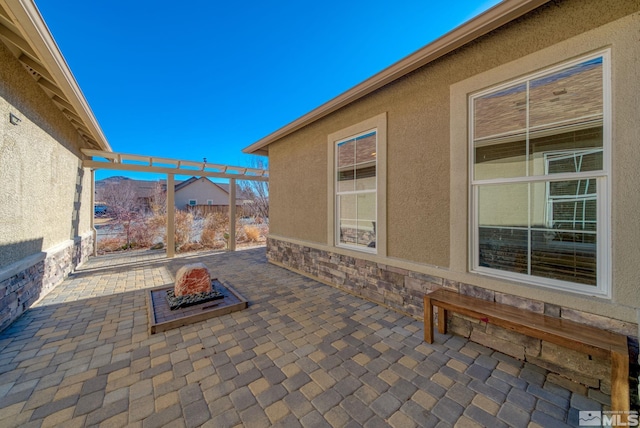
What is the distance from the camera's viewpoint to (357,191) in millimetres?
5023

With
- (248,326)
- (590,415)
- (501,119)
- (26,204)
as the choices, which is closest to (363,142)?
(501,119)

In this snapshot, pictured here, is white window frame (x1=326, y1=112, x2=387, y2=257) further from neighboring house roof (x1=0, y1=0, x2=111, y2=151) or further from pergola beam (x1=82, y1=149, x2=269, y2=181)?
pergola beam (x1=82, y1=149, x2=269, y2=181)

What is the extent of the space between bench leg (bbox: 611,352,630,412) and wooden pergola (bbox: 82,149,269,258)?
9.88 m

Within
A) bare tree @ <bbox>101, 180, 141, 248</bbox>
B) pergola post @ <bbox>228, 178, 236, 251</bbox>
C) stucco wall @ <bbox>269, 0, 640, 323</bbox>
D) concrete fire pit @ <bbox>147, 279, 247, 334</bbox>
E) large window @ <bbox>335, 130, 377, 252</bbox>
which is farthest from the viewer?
bare tree @ <bbox>101, 180, 141, 248</bbox>

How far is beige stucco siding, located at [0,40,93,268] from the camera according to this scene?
12.1 feet

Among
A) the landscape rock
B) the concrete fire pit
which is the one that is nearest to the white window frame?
the concrete fire pit

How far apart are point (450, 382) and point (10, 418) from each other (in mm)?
3953

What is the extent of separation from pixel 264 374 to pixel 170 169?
8.49 meters

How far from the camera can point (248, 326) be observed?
11.7 feet

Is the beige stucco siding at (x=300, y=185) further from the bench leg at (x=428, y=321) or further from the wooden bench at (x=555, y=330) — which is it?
the wooden bench at (x=555, y=330)

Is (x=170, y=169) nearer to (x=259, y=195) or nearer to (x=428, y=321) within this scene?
(x=259, y=195)

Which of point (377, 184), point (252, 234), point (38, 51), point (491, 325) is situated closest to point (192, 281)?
point (377, 184)

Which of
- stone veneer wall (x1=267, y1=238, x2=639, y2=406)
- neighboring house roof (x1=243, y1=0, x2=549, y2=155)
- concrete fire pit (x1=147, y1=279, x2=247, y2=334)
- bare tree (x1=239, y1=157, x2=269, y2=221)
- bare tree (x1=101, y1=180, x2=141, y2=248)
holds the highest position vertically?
neighboring house roof (x1=243, y1=0, x2=549, y2=155)

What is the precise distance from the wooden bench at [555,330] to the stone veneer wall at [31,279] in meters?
6.15
